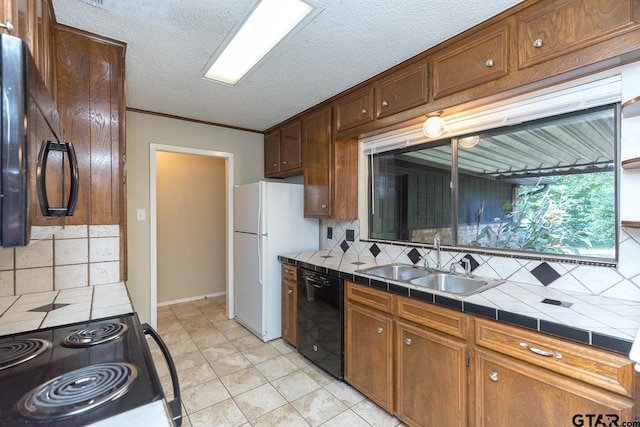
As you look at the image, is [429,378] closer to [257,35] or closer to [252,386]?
[252,386]

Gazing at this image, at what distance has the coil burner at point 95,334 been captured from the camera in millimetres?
1003

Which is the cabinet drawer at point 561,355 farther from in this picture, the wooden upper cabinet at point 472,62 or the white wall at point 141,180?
the white wall at point 141,180

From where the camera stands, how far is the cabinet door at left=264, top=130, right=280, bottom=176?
3574mm

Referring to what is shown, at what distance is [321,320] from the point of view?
7.78ft

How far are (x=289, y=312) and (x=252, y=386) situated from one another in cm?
75

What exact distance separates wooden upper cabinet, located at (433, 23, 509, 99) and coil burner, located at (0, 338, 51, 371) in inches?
88.1

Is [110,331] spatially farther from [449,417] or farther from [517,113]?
[517,113]

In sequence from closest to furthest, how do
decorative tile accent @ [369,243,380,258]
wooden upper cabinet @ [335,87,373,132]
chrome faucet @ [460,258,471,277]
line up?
chrome faucet @ [460,258,471,277] < wooden upper cabinet @ [335,87,373,132] < decorative tile accent @ [369,243,380,258]

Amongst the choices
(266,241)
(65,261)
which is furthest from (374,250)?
(65,261)

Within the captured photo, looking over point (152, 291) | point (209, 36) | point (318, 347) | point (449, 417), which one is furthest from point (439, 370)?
point (152, 291)

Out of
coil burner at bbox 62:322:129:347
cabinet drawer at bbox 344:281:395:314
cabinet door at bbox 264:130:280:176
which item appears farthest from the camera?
cabinet door at bbox 264:130:280:176

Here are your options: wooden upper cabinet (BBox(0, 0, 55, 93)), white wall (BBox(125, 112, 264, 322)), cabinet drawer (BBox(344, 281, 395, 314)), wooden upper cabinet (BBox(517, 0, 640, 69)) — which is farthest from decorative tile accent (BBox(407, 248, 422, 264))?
white wall (BBox(125, 112, 264, 322))

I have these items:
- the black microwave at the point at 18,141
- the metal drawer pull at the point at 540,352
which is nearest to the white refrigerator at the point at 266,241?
the metal drawer pull at the point at 540,352

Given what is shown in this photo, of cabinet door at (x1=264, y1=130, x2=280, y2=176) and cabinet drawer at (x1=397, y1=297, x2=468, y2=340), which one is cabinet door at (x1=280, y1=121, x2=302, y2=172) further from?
cabinet drawer at (x1=397, y1=297, x2=468, y2=340)
